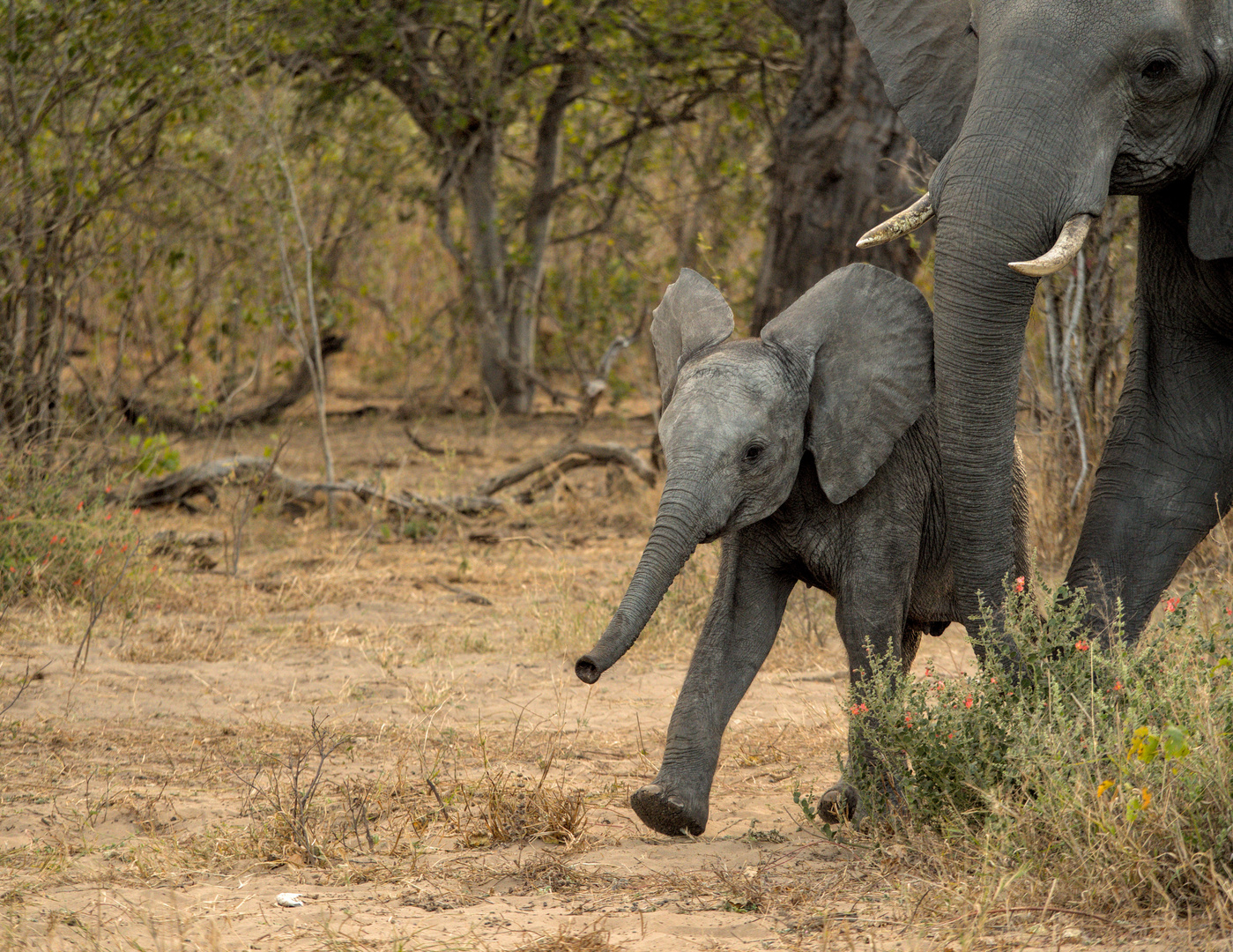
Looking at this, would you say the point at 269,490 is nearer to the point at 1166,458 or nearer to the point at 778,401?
the point at 778,401

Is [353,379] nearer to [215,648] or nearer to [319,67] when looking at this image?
[319,67]

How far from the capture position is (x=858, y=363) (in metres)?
3.87

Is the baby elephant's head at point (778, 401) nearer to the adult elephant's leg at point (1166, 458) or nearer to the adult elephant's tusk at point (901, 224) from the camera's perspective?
the adult elephant's tusk at point (901, 224)

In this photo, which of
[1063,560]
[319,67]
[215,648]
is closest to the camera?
[215,648]

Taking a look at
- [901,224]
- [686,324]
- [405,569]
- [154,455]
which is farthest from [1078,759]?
[154,455]

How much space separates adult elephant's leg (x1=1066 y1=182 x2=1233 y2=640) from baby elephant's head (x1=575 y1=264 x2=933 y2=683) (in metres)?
0.80

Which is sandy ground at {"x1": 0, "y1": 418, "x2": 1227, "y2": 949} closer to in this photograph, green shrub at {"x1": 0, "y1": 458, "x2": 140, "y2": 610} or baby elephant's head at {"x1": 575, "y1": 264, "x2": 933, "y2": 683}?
green shrub at {"x1": 0, "y1": 458, "x2": 140, "y2": 610}

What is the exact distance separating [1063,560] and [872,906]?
3926 millimetres

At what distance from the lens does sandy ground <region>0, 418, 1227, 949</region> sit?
10.3 feet

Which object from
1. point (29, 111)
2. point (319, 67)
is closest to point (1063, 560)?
point (29, 111)

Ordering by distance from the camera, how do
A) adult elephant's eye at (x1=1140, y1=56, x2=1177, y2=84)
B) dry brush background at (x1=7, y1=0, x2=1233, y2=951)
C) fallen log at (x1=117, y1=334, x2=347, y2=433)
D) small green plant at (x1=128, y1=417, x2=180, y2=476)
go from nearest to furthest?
dry brush background at (x1=7, y1=0, x2=1233, y2=951) < adult elephant's eye at (x1=1140, y1=56, x2=1177, y2=84) < small green plant at (x1=128, y1=417, x2=180, y2=476) < fallen log at (x1=117, y1=334, x2=347, y2=433)

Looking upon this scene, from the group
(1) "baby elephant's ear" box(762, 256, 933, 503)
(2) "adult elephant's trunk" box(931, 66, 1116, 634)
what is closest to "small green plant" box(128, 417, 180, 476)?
(1) "baby elephant's ear" box(762, 256, 933, 503)

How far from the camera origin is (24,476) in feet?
22.8

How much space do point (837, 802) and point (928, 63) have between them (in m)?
2.23
